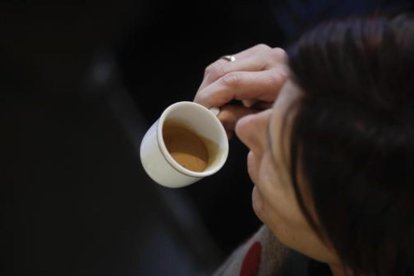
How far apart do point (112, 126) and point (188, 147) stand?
55 cm

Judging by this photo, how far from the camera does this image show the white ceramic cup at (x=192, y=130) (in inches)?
28.7

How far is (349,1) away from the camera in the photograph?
111 cm

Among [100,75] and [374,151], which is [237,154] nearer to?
[100,75]

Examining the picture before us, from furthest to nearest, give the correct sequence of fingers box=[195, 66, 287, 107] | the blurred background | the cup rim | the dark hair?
the blurred background < fingers box=[195, 66, 287, 107] < the cup rim < the dark hair

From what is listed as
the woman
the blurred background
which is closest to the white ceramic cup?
the woman

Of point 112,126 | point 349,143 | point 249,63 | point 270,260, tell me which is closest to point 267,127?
point 349,143

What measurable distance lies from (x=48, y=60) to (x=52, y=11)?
0.46ft

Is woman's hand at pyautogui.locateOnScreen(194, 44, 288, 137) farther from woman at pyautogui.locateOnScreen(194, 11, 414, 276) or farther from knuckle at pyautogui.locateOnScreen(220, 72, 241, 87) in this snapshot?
woman at pyautogui.locateOnScreen(194, 11, 414, 276)

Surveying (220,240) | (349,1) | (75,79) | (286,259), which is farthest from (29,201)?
(349,1)

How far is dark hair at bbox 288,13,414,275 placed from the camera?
1.63 feet

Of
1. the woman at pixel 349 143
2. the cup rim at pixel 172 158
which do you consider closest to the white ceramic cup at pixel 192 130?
the cup rim at pixel 172 158

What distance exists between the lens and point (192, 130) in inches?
32.7

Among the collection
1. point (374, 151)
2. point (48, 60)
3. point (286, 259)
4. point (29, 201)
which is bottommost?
point (286, 259)

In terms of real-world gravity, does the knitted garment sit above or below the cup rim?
below
